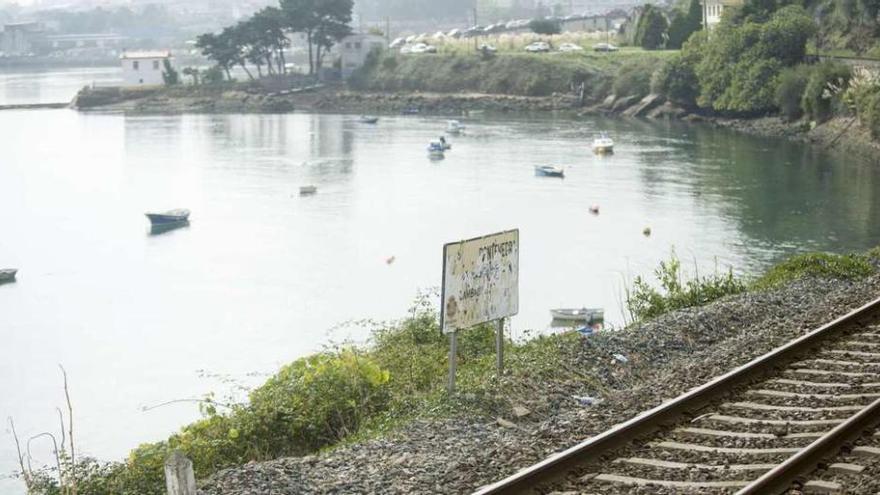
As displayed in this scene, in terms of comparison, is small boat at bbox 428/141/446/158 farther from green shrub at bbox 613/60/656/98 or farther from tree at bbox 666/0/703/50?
tree at bbox 666/0/703/50

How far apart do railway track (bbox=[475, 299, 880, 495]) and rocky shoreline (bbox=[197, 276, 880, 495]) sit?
0.30 metres

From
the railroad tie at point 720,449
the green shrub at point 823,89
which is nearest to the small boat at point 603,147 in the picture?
the green shrub at point 823,89

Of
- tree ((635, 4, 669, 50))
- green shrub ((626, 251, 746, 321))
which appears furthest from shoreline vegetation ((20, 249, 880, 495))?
tree ((635, 4, 669, 50))

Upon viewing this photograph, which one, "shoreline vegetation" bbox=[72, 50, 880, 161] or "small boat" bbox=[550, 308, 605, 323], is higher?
"shoreline vegetation" bbox=[72, 50, 880, 161]

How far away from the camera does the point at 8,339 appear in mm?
24750

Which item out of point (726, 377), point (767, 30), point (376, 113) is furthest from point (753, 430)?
point (376, 113)

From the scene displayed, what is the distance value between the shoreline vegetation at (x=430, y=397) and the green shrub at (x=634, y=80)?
5628 centimetres

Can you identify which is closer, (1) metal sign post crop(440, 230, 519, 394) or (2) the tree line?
(1) metal sign post crop(440, 230, 519, 394)

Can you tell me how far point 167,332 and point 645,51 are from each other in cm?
5882

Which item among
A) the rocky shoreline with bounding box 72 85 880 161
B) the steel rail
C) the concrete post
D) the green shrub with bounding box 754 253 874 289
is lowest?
the rocky shoreline with bounding box 72 85 880 161

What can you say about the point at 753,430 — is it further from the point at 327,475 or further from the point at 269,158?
the point at 269,158

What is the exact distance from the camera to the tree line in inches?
3236

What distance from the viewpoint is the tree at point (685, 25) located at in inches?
3088

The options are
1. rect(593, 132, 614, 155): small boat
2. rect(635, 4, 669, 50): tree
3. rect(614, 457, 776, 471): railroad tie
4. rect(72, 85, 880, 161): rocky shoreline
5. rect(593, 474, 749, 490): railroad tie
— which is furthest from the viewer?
rect(635, 4, 669, 50): tree
